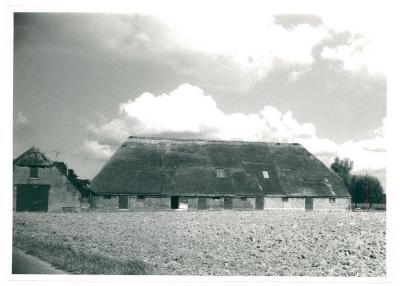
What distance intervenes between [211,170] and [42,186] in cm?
1123

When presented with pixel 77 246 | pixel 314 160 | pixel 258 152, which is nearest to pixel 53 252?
pixel 77 246

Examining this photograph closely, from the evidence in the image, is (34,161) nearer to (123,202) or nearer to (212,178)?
(123,202)

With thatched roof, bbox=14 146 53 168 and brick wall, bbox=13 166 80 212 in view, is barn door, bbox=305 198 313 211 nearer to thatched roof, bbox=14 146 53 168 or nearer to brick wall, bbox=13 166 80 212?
brick wall, bbox=13 166 80 212

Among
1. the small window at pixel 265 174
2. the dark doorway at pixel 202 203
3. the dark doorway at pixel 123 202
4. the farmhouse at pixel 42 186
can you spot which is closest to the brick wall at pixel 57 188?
the farmhouse at pixel 42 186

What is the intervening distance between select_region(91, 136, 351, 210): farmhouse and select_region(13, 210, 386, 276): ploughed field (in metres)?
11.0

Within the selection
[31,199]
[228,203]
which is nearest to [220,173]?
[228,203]

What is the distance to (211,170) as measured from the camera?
31.4m

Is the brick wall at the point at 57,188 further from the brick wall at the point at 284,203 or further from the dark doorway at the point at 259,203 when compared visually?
the brick wall at the point at 284,203

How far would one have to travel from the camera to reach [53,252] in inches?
516

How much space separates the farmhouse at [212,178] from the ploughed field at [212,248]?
11.0 metres

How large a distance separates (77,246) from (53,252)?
0.81 m

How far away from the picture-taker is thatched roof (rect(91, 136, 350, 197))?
96.6 ft

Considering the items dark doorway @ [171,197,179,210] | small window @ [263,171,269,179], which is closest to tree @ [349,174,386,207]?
small window @ [263,171,269,179]

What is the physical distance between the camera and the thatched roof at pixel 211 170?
29453 mm
